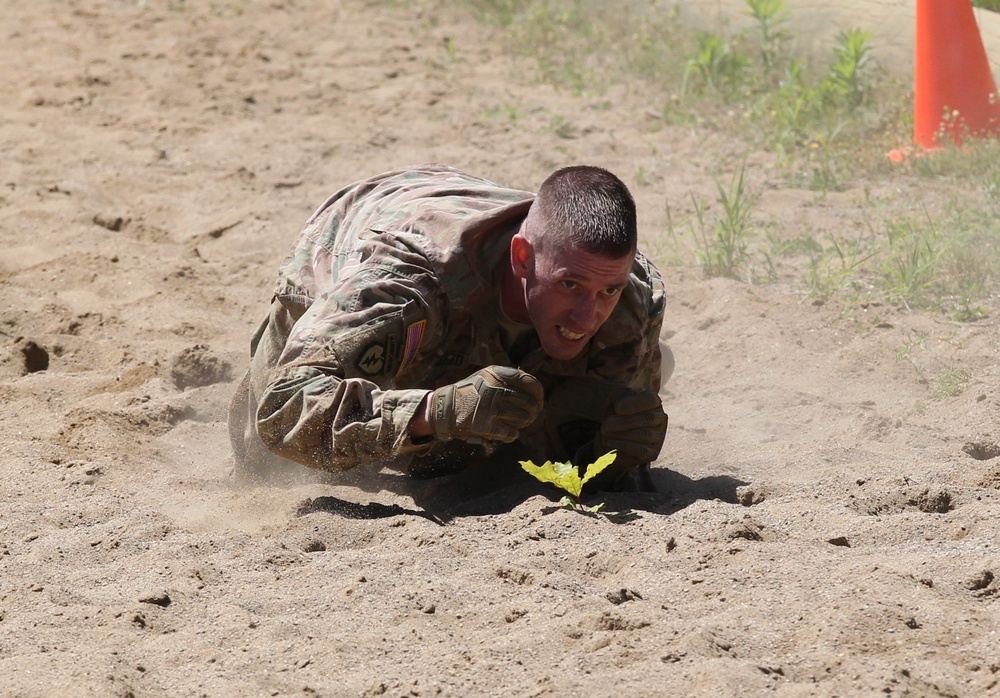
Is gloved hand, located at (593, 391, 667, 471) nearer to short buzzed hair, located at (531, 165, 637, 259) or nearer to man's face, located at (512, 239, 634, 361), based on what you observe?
man's face, located at (512, 239, 634, 361)

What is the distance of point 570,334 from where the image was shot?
345 cm

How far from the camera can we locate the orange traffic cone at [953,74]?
19.5 ft

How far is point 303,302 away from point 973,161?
3472 millimetres

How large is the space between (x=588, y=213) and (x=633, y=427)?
61 centimetres

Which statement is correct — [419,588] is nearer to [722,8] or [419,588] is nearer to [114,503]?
[114,503]

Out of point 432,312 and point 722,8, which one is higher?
point 722,8

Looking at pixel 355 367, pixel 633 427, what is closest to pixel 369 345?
pixel 355 367

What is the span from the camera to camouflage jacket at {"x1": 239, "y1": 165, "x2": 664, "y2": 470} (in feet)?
10.6

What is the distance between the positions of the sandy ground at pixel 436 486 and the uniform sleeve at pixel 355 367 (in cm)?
24

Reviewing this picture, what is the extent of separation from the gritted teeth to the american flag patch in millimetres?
360

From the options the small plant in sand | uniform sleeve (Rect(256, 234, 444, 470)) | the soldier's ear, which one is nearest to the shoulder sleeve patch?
uniform sleeve (Rect(256, 234, 444, 470))

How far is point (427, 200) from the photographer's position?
3686mm

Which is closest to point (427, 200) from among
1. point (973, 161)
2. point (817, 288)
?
point (817, 288)

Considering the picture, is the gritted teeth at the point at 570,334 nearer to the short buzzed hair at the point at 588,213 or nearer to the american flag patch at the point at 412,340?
the short buzzed hair at the point at 588,213
